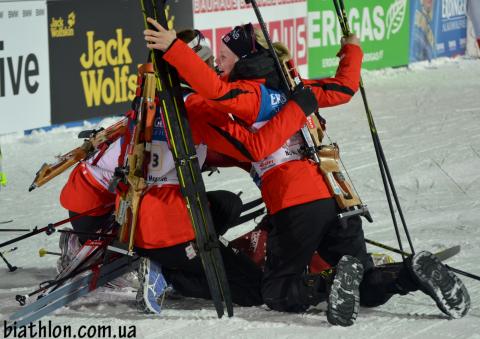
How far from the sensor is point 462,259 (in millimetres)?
6281

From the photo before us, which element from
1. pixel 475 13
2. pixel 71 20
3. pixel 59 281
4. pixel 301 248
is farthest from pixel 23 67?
pixel 475 13

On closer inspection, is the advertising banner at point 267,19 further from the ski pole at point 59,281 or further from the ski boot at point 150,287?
the ski boot at point 150,287

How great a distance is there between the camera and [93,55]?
11.4 m

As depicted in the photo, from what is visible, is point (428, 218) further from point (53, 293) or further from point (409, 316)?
point (53, 293)

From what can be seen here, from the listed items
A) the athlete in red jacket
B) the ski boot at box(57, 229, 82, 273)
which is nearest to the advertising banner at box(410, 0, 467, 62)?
the ski boot at box(57, 229, 82, 273)

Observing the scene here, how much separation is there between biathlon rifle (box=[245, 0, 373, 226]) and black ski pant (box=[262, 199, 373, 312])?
2.7 inches

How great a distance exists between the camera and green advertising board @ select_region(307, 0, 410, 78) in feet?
49.0

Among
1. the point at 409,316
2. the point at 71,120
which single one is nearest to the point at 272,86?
the point at 409,316

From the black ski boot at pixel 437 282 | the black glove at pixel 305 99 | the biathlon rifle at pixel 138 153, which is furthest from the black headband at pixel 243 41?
the black ski boot at pixel 437 282

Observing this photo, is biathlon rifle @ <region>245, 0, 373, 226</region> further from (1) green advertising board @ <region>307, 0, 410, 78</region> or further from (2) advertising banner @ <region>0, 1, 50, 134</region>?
(1) green advertising board @ <region>307, 0, 410, 78</region>

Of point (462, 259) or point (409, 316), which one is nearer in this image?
point (409, 316)

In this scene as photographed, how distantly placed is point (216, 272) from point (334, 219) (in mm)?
655

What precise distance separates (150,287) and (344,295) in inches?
41.1

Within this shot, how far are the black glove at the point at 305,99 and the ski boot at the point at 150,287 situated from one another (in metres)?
1.15
